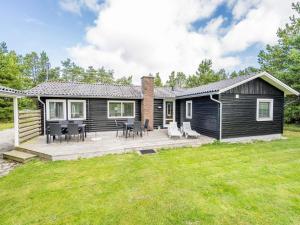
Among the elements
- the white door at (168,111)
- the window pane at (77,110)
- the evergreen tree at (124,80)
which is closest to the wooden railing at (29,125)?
the window pane at (77,110)

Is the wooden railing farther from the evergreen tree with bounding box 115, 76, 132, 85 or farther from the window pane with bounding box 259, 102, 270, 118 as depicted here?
the evergreen tree with bounding box 115, 76, 132, 85

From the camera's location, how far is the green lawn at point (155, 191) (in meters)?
2.72

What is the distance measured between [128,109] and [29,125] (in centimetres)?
547

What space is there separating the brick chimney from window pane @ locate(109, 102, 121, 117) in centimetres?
164

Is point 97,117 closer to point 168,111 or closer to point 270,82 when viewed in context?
point 168,111

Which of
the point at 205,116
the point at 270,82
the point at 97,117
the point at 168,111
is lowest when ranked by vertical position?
the point at 97,117

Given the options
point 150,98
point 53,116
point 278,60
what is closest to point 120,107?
point 150,98

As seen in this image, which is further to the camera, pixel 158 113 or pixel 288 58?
pixel 288 58

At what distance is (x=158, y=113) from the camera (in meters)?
11.9

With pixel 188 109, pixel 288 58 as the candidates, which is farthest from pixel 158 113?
pixel 288 58

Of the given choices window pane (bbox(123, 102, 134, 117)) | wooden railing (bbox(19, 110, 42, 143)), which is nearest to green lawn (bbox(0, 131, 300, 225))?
wooden railing (bbox(19, 110, 42, 143))

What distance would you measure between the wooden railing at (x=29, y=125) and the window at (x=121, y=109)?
382cm

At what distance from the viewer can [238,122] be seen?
857 centimetres

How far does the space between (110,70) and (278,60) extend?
32898 mm
